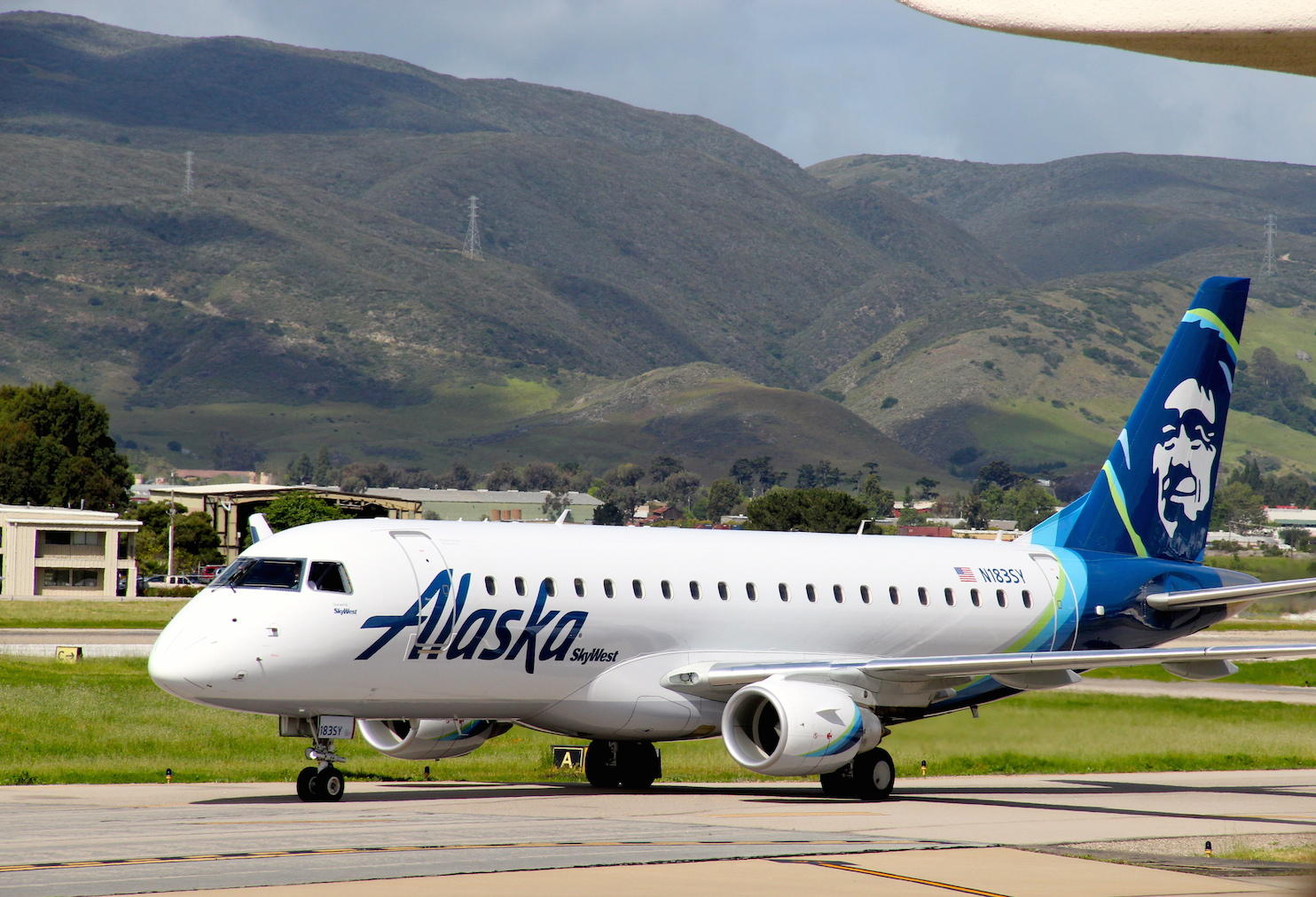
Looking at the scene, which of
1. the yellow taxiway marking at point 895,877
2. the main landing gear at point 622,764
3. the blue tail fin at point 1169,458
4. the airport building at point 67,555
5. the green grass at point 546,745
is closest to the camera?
the yellow taxiway marking at point 895,877

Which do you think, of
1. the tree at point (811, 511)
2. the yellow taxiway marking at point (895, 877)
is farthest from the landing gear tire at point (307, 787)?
the tree at point (811, 511)

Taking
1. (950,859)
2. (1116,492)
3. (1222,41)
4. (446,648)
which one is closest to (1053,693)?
(1116,492)

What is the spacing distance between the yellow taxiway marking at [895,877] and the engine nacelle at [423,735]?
10.1 meters

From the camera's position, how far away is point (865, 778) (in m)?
27.9

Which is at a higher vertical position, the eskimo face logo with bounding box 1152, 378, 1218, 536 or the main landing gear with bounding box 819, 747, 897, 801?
the eskimo face logo with bounding box 1152, 378, 1218, 536

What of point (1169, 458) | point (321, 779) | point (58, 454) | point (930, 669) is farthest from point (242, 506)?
point (930, 669)

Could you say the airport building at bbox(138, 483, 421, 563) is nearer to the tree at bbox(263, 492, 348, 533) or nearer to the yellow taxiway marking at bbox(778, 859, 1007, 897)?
the tree at bbox(263, 492, 348, 533)

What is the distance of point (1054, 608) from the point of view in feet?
106

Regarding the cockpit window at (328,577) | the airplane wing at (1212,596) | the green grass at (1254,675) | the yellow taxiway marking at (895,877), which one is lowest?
the green grass at (1254,675)

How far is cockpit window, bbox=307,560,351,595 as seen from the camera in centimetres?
2503

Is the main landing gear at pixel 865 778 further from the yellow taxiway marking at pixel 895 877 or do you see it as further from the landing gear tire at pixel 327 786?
the yellow taxiway marking at pixel 895 877

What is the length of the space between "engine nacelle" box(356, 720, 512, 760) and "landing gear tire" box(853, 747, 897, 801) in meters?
5.81

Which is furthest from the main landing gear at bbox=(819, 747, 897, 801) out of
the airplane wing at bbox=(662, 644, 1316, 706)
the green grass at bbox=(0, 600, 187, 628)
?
the green grass at bbox=(0, 600, 187, 628)

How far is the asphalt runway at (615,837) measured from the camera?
1689 centimetres
